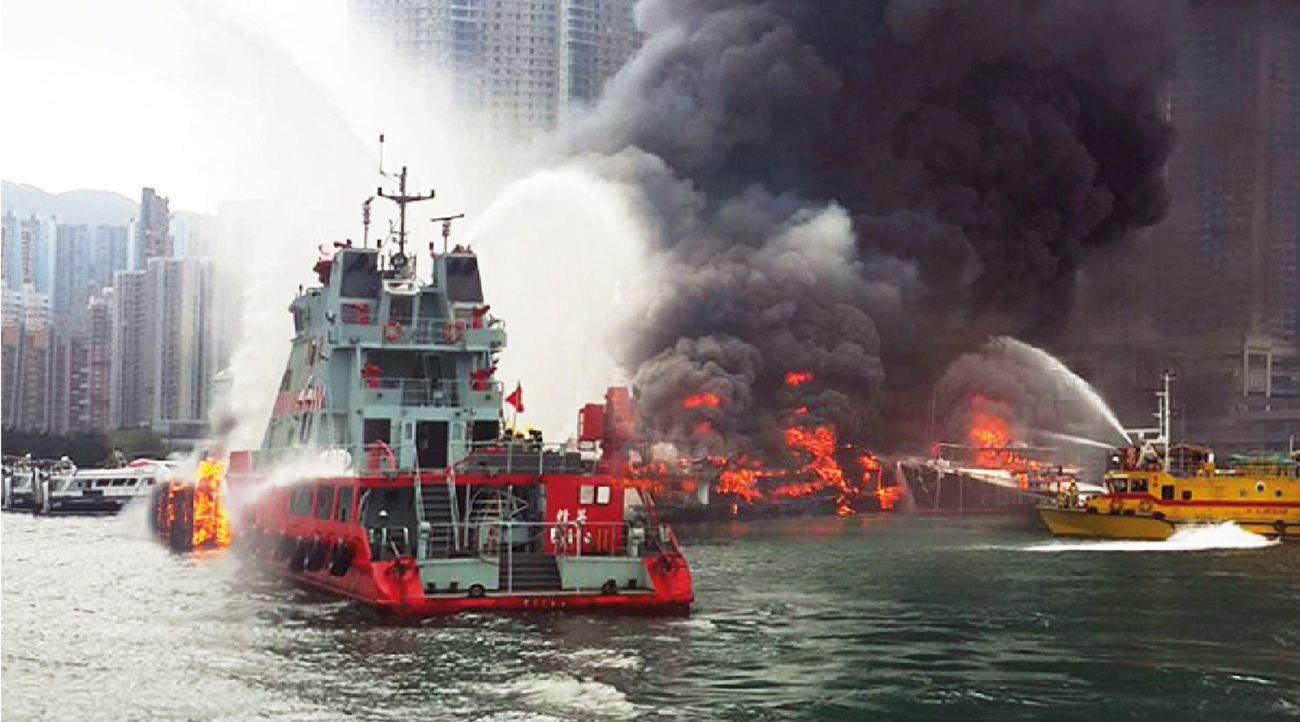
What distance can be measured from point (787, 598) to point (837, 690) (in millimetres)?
14417

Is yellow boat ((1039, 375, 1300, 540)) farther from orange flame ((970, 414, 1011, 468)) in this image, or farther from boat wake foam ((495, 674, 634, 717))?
boat wake foam ((495, 674, 634, 717))

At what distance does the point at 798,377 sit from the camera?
9156 cm

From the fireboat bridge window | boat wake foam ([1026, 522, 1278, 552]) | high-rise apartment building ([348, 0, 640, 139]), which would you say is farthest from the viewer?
high-rise apartment building ([348, 0, 640, 139])

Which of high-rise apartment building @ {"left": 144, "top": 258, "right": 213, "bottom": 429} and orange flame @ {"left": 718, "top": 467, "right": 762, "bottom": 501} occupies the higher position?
high-rise apartment building @ {"left": 144, "top": 258, "right": 213, "bottom": 429}

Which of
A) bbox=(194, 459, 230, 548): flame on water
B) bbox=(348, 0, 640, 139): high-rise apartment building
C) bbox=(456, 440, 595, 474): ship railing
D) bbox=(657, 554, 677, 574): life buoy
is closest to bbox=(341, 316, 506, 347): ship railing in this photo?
bbox=(456, 440, 595, 474): ship railing

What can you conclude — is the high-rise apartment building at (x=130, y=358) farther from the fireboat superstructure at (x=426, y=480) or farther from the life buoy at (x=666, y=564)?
the life buoy at (x=666, y=564)

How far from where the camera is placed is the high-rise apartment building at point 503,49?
123 m

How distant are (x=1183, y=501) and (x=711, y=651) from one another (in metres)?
43.2

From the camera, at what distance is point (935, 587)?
47.3m

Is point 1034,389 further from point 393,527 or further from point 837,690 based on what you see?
point 837,690

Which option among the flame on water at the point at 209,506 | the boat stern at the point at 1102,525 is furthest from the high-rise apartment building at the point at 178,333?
the boat stern at the point at 1102,525

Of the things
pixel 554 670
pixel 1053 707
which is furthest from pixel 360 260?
pixel 1053 707

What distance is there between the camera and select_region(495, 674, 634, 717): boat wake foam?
27.0 meters

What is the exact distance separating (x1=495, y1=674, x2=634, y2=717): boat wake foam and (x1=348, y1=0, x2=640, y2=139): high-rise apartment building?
96.1 metres
